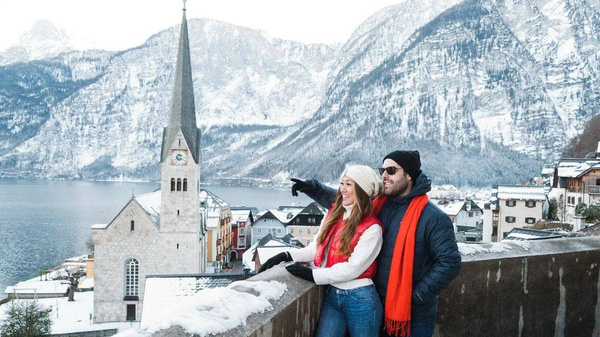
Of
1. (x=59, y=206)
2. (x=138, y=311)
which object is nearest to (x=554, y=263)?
(x=138, y=311)

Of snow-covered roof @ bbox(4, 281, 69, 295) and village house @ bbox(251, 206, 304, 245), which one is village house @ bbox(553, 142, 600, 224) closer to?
village house @ bbox(251, 206, 304, 245)

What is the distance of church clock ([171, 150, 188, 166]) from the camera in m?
37.8

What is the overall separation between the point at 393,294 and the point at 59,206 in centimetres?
14765

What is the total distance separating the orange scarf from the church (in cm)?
3356

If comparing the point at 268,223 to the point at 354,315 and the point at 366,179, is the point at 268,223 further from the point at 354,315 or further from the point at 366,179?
the point at 354,315

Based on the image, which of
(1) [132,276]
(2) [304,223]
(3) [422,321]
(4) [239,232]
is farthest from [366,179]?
(4) [239,232]

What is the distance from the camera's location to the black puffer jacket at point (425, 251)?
3330 millimetres

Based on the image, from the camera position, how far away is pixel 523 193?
136 feet

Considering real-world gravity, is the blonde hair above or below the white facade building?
above

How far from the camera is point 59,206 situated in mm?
137375

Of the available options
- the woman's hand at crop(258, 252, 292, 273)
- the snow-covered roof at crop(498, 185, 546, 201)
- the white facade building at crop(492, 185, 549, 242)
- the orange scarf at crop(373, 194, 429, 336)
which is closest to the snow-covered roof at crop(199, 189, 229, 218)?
the white facade building at crop(492, 185, 549, 242)

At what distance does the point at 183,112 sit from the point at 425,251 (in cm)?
3738

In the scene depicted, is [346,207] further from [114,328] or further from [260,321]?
[114,328]

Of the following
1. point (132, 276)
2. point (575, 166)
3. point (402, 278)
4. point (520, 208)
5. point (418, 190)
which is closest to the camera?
point (402, 278)
